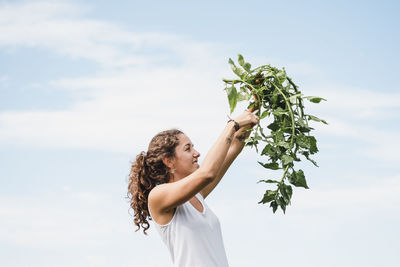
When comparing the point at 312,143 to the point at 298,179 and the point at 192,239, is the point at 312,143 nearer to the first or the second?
the point at 298,179

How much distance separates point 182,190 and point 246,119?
662 mm

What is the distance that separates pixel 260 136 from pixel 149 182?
3.22 ft

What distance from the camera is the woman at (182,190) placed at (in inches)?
184

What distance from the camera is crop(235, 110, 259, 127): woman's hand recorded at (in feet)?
15.7

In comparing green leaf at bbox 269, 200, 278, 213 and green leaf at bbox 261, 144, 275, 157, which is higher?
green leaf at bbox 261, 144, 275, 157

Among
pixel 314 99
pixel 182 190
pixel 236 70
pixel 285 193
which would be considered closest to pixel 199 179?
pixel 182 190

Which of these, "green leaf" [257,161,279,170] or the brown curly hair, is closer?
"green leaf" [257,161,279,170]

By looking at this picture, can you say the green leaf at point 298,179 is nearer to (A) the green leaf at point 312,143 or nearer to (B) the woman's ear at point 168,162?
(A) the green leaf at point 312,143

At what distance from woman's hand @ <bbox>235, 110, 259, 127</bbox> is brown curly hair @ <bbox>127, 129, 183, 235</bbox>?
620mm

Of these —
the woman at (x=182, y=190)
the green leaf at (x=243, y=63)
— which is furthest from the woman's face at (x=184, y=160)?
the green leaf at (x=243, y=63)

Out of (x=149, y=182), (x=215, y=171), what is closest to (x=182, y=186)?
(x=215, y=171)

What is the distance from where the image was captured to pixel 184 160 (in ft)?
16.9

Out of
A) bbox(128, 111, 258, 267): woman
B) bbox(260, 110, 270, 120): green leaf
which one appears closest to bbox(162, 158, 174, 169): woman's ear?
bbox(128, 111, 258, 267): woman

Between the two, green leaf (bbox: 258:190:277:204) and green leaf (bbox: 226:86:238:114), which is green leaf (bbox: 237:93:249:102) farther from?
green leaf (bbox: 258:190:277:204)
